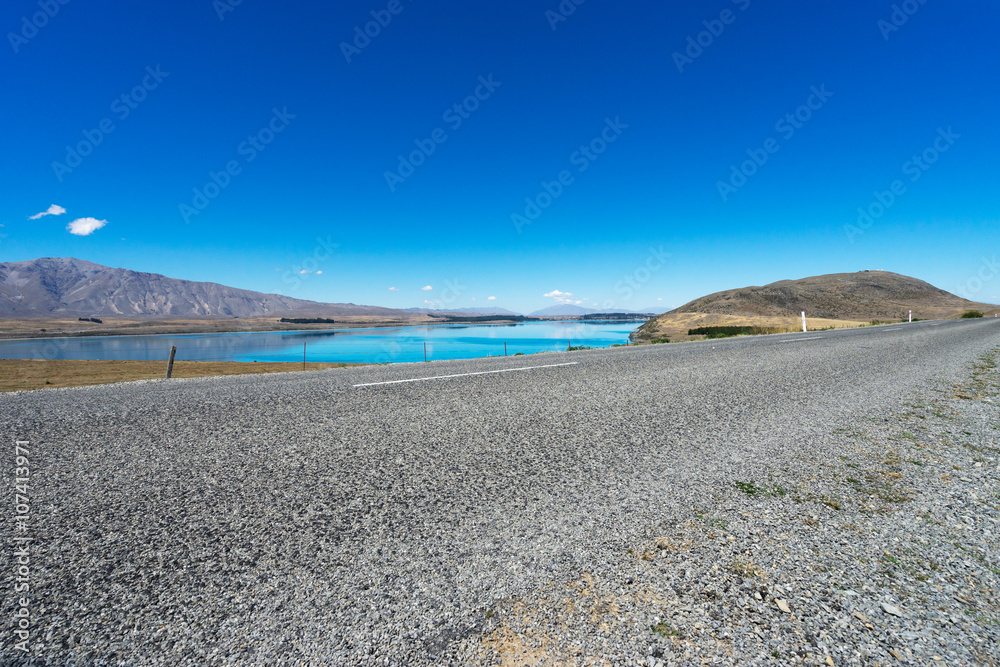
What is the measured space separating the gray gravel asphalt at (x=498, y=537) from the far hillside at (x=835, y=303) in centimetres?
6213

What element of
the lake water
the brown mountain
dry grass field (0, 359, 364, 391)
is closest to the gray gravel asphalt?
dry grass field (0, 359, 364, 391)

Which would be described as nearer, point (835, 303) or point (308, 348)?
point (308, 348)

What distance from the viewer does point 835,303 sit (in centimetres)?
8556

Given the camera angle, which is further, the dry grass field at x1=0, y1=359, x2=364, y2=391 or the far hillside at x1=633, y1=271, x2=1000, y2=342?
the far hillside at x1=633, y1=271, x2=1000, y2=342

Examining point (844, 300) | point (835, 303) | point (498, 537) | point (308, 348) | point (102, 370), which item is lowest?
point (102, 370)

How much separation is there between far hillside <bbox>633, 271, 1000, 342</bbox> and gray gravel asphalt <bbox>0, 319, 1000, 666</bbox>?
62133mm

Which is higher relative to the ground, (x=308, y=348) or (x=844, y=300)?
(x=844, y=300)

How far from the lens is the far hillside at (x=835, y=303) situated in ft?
240

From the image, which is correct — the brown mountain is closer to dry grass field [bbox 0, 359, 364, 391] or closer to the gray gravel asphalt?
dry grass field [bbox 0, 359, 364, 391]

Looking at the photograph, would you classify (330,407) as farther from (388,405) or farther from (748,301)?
(748,301)

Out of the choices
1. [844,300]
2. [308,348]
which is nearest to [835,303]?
[844,300]

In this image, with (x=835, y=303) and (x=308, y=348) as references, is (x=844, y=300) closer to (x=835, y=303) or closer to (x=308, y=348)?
(x=835, y=303)

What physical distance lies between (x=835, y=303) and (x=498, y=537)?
109m

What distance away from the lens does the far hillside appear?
73.2 meters
